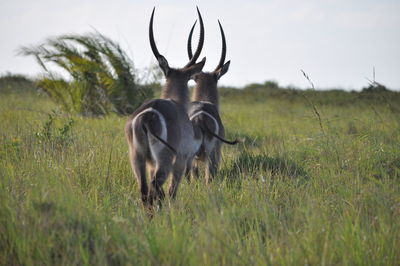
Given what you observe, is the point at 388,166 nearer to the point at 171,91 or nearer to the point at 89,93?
the point at 171,91

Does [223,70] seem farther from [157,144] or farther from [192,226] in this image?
[192,226]

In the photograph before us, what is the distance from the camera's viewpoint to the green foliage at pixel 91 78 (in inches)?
321

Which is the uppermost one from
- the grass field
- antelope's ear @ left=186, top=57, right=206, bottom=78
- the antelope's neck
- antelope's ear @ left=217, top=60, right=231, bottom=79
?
antelope's ear @ left=217, top=60, right=231, bottom=79

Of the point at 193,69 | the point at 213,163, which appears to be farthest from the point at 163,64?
the point at 213,163

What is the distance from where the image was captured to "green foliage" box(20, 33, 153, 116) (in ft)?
26.8

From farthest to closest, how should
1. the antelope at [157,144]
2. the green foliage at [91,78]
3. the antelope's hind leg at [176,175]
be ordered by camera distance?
the green foliage at [91,78]
the antelope's hind leg at [176,175]
the antelope at [157,144]

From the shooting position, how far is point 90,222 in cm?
235

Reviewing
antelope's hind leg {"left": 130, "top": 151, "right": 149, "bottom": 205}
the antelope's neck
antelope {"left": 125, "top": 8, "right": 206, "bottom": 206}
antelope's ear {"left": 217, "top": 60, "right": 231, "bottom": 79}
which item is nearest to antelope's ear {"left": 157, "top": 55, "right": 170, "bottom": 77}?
the antelope's neck

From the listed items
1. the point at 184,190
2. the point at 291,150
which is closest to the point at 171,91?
the point at 184,190

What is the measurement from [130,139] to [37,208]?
1.17m

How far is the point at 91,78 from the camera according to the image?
27.1 feet

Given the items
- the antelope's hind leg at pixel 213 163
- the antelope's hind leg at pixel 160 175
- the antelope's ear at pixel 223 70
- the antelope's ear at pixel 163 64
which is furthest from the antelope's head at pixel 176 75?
the antelope's ear at pixel 223 70

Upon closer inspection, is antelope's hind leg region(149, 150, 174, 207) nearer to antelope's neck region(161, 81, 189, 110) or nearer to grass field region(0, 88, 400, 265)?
grass field region(0, 88, 400, 265)

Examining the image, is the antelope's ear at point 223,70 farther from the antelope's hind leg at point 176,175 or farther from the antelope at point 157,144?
the antelope's hind leg at point 176,175
